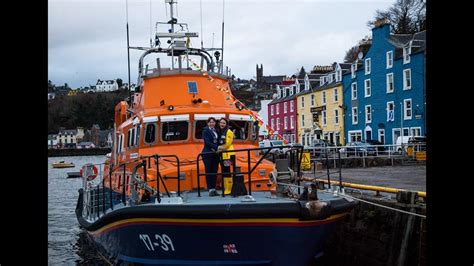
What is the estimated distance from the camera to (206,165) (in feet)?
26.4

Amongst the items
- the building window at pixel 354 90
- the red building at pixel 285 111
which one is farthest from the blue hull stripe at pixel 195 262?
the red building at pixel 285 111

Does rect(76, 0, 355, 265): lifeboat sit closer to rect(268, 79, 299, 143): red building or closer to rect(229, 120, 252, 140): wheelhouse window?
rect(229, 120, 252, 140): wheelhouse window

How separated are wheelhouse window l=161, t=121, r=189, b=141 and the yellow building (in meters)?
28.6

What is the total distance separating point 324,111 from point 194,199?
3471cm

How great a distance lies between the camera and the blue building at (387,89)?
30469 millimetres

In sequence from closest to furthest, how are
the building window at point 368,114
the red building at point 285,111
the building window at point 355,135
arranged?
the building window at point 368,114
the building window at point 355,135
the red building at point 285,111

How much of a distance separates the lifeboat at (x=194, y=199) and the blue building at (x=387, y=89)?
2184cm

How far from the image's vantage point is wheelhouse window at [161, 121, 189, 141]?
917 centimetres

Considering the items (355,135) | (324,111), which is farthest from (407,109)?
(324,111)

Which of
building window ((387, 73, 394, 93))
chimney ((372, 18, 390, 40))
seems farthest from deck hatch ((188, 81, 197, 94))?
chimney ((372, 18, 390, 40))

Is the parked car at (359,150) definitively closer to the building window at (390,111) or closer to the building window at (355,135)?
the building window at (390,111)
